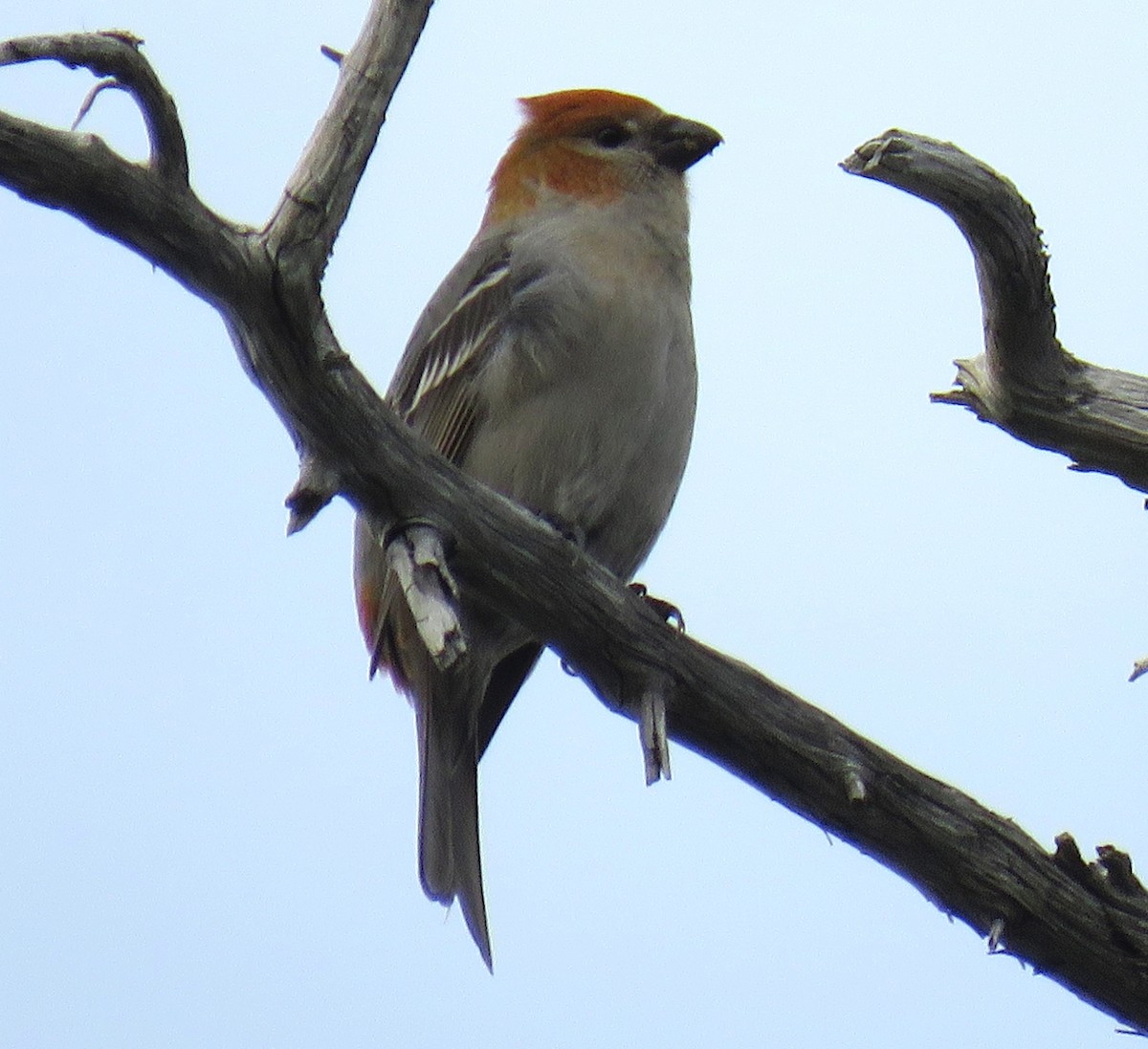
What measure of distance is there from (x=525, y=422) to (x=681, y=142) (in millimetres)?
1700

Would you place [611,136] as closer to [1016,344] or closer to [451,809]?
[1016,344]

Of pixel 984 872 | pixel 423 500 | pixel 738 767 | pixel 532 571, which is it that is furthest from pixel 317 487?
pixel 984 872

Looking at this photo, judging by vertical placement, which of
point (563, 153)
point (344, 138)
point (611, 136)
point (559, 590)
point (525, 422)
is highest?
point (611, 136)

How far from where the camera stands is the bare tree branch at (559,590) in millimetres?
3406

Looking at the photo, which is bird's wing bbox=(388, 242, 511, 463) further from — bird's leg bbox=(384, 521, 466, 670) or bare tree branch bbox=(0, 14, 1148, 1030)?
bird's leg bbox=(384, 521, 466, 670)

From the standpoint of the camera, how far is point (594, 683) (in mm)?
4211

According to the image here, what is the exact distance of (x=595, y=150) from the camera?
6012 millimetres

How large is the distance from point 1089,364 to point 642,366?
54.0 inches

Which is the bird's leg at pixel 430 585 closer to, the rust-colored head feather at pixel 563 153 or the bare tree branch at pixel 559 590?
the bare tree branch at pixel 559 590

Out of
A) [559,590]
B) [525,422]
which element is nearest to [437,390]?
[525,422]

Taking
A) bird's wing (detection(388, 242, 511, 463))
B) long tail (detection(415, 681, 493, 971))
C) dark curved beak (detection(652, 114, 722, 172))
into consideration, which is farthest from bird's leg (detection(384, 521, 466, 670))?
dark curved beak (detection(652, 114, 722, 172))

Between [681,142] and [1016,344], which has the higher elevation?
[681,142]

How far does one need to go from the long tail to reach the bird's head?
196cm

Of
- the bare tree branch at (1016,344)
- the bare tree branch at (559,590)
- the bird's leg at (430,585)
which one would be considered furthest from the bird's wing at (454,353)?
the bare tree branch at (1016,344)
